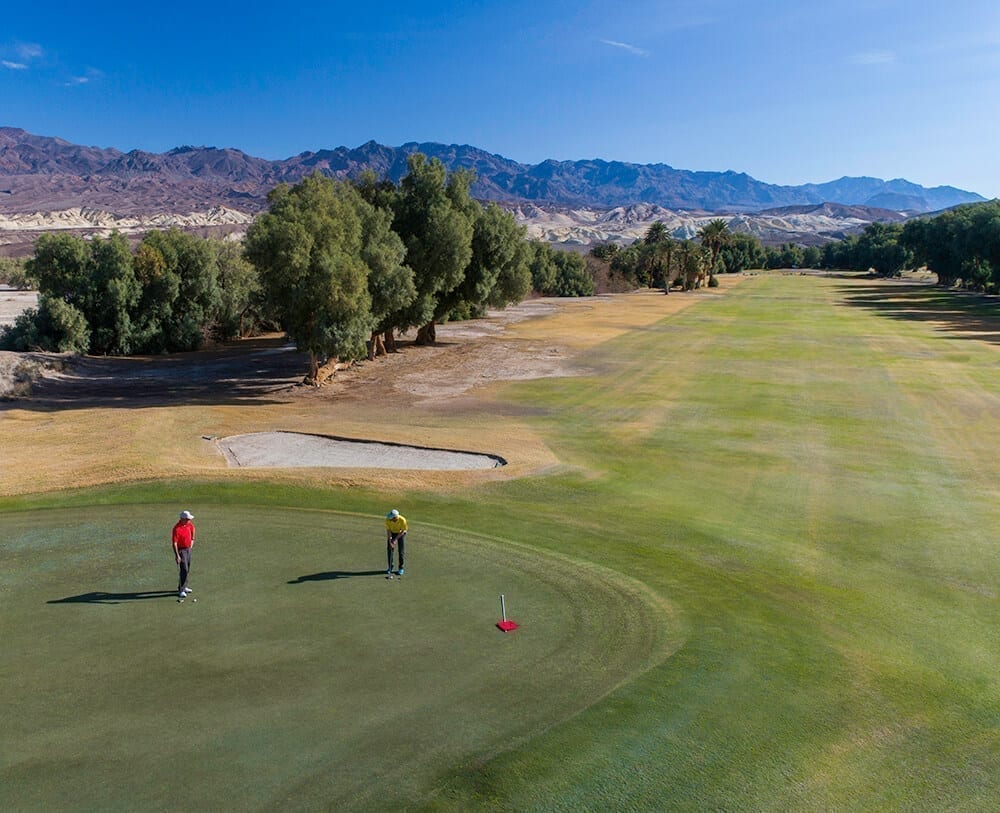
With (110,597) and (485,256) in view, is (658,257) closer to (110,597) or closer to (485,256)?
(485,256)

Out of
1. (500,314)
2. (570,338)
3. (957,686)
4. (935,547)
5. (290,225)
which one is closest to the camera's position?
(957,686)

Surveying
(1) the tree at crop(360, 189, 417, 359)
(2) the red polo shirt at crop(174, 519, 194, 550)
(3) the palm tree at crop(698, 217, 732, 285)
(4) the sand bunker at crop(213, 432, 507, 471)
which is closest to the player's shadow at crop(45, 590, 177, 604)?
(2) the red polo shirt at crop(174, 519, 194, 550)

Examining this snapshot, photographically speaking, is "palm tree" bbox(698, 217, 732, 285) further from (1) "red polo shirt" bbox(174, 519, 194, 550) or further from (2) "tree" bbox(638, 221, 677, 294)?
(1) "red polo shirt" bbox(174, 519, 194, 550)

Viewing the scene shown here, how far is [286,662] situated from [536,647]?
439 cm

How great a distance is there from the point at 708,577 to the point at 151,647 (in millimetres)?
12165

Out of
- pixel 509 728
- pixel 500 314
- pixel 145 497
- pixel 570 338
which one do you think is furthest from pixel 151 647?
pixel 500 314

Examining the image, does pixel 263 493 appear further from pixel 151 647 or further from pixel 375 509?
pixel 151 647

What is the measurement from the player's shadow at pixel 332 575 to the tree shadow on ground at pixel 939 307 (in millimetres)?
67634

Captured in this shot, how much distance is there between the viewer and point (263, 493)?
80.6 feet

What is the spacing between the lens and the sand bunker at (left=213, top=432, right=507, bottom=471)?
29.3 metres

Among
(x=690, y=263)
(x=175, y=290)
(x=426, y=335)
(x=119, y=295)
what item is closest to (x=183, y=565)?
(x=119, y=295)

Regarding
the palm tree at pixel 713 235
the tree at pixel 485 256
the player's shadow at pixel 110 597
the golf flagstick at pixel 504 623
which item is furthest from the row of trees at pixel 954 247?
the player's shadow at pixel 110 597

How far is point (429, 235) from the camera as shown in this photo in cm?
5800

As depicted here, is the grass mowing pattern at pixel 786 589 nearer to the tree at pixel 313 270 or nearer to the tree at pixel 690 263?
the tree at pixel 313 270
